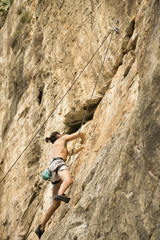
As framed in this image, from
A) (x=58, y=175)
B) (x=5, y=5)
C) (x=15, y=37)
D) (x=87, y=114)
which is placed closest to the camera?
(x=58, y=175)

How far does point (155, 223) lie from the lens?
140 inches

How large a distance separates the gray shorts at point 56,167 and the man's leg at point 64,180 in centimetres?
9

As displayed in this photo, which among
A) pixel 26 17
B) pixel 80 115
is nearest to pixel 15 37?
pixel 26 17

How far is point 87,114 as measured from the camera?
Answer: 8414 millimetres

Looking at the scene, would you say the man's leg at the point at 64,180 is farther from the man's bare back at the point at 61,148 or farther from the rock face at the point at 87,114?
the man's bare back at the point at 61,148

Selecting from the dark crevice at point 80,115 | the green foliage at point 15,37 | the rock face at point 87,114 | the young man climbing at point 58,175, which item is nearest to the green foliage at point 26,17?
the rock face at point 87,114

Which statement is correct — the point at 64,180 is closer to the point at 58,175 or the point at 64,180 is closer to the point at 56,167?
the point at 58,175

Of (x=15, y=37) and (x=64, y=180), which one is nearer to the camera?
(x=64, y=180)

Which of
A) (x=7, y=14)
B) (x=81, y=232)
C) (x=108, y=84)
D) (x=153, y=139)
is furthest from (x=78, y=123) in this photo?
(x=7, y=14)

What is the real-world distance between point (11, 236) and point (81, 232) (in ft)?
17.2

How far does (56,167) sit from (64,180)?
42cm

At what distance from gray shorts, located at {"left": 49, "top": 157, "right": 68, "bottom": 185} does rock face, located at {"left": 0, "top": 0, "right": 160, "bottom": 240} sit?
35 centimetres

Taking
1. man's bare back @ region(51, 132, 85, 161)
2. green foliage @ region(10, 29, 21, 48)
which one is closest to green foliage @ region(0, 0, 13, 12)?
green foliage @ region(10, 29, 21, 48)

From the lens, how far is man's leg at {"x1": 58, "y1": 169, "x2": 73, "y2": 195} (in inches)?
241
